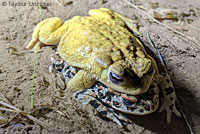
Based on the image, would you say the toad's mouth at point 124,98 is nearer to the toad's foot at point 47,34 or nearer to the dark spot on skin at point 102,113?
the dark spot on skin at point 102,113

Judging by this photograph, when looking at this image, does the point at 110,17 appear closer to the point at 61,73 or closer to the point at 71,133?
the point at 61,73

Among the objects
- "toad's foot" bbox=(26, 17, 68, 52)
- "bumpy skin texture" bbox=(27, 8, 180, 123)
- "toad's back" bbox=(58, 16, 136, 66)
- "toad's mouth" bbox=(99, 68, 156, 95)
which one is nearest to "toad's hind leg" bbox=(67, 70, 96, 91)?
"bumpy skin texture" bbox=(27, 8, 180, 123)

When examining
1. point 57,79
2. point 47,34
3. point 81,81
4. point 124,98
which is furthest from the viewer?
point 47,34

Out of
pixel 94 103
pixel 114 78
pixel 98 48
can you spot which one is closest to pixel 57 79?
pixel 94 103

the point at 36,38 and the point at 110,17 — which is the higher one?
the point at 110,17

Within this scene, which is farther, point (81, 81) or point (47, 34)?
point (47, 34)

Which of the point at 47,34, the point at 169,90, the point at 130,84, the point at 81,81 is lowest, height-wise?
the point at 169,90

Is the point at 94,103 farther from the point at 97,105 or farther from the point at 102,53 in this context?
the point at 102,53

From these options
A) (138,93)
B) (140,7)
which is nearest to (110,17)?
(140,7)
